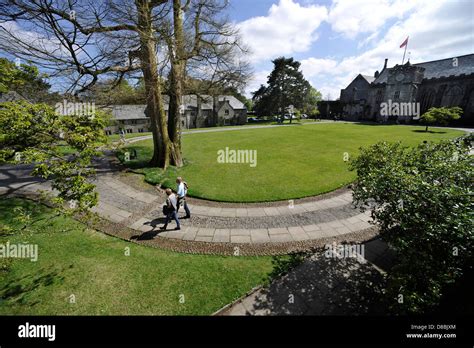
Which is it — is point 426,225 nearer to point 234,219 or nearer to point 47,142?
point 234,219

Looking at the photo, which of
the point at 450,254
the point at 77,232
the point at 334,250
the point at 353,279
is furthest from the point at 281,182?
the point at 77,232

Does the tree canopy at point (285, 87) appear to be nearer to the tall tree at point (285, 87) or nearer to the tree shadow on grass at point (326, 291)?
the tall tree at point (285, 87)

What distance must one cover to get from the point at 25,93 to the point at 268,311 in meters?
11.5

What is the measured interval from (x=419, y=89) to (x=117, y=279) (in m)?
72.7

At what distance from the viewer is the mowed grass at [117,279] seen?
15.8 ft

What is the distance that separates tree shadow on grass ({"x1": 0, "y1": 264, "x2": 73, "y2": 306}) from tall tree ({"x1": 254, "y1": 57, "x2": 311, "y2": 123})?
65.3m

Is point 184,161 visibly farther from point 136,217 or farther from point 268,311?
point 268,311

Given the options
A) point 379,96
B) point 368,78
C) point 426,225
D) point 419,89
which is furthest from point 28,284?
point 368,78

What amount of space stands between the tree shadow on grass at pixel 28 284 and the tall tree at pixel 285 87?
65301mm

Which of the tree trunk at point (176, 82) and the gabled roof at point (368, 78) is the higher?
the gabled roof at point (368, 78)

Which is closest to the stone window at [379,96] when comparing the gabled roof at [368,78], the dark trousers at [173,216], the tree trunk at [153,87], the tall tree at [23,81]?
the gabled roof at [368,78]

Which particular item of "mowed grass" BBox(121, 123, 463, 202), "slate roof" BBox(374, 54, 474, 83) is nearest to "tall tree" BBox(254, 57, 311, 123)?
"slate roof" BBox(374, 54, 474, 83)

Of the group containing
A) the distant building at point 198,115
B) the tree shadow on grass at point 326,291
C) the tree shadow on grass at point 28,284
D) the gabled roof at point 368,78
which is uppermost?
the gabled roof at point 368,78

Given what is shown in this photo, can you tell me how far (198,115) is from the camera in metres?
55.0
